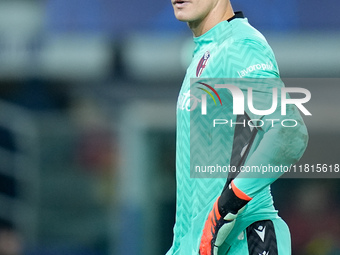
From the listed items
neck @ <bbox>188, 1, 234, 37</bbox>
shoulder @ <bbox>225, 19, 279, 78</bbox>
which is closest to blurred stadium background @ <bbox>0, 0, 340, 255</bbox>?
neck @ <bbox>188, 1, 234, 37</bbox>

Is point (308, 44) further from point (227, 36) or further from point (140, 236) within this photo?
point (227, 36)

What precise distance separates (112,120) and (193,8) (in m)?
4.61

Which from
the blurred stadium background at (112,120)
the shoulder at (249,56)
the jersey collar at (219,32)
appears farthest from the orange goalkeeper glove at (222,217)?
the blurred stadium background at (112,120)

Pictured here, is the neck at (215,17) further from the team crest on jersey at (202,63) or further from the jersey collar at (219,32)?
the team crest on jersey at (202,63)

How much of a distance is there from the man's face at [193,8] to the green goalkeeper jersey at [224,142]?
0.08 metres

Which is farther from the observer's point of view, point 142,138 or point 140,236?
point 142,138

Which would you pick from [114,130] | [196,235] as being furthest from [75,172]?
[196,235]

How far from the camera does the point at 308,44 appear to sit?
716cm

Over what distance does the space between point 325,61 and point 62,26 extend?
2.73m

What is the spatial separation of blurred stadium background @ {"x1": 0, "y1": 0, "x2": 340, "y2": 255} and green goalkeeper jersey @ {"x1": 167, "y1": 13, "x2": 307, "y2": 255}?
14.0 feet

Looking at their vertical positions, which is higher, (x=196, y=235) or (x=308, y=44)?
(x=308, y=44)

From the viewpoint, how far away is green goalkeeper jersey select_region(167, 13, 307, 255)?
2.39m

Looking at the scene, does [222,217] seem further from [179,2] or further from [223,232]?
[179,2]

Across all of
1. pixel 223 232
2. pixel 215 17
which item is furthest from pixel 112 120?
pixel 223 232
